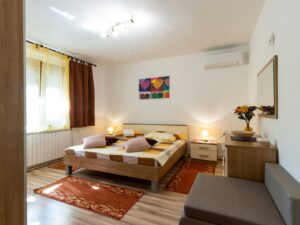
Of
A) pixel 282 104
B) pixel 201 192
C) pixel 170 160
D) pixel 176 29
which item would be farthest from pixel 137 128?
pixel 282 104

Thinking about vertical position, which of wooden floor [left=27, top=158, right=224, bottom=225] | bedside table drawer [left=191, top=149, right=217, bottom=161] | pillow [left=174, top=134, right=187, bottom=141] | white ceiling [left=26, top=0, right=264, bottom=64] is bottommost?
wooden floor [left=27, top=158, right=224, bottom=225]

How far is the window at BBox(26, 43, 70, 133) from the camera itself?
3217 mm

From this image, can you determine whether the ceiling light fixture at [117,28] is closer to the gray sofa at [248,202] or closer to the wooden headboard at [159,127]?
the wooden headboard at [159,127]

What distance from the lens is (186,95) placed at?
→ 13.9 ft

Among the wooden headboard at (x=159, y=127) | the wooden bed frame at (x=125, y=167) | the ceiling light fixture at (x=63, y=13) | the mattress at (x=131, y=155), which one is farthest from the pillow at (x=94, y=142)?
the ceiling light fixture at (x=63, y=13)

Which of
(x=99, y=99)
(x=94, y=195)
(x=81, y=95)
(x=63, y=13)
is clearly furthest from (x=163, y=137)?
(x=63, y=13)

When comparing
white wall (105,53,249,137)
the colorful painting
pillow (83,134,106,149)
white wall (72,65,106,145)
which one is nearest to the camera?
pillow (83,134,106,149)

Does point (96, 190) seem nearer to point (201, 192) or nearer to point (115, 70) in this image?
point (201, 192)

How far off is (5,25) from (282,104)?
2.09 m

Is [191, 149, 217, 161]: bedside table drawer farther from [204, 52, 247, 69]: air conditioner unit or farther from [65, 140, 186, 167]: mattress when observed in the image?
[204, 52, 247, 69]: air conditioner unit

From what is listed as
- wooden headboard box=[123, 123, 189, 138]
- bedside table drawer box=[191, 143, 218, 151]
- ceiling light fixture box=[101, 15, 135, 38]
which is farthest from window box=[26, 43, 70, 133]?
bedside table drawer box=[191, 143, 218, 151]

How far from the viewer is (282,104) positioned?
1.58m

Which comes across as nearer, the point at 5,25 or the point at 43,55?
the point at 5,25

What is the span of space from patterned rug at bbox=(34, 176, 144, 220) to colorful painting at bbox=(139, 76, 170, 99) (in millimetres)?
2679
